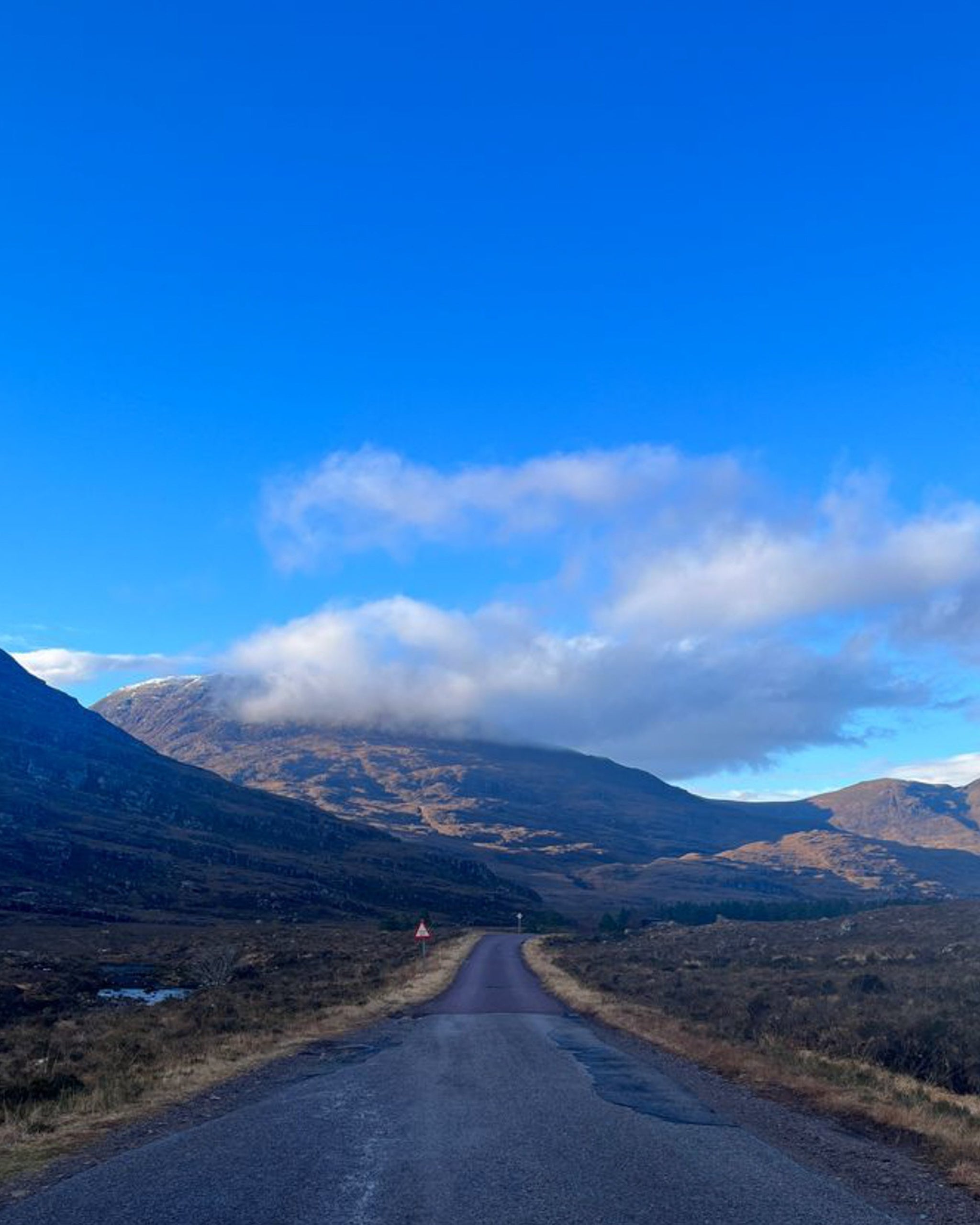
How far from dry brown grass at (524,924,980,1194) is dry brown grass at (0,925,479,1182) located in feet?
30.7

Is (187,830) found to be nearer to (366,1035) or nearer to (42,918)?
(42,918)

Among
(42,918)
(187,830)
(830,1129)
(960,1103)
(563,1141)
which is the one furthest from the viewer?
(187,830)

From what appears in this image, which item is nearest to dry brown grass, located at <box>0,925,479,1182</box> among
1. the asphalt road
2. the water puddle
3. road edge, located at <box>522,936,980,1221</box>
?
the water puddle

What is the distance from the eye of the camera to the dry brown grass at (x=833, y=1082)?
1269 cm

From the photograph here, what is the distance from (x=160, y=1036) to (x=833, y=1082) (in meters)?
16.9

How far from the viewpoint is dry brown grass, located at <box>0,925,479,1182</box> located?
1455cm

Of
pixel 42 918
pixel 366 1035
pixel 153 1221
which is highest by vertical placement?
pixel 153 1221

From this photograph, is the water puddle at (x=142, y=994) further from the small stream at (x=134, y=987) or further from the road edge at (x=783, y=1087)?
the road edge at (x=783, y=1087)

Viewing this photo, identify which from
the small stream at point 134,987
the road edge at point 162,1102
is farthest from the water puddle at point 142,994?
the road edge at point 162,1102

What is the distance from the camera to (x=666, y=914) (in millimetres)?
163750

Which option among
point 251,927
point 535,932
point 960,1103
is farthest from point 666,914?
point 960,1103

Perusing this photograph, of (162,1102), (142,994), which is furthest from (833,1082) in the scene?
(142,994)

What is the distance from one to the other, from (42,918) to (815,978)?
265ft

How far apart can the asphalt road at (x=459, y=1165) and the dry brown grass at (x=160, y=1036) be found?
5.96ft
